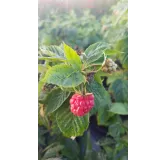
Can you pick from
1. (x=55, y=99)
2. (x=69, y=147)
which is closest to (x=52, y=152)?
(x=69, y=147)

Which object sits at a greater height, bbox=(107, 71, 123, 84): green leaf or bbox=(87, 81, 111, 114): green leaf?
bbox=(107, 71, 123, 84): green leaf

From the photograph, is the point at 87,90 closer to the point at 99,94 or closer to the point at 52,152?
the point at 99,94

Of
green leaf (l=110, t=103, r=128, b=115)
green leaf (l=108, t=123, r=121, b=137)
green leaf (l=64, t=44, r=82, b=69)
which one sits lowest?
green leaf (l=108, t=123, r=121, b=137)

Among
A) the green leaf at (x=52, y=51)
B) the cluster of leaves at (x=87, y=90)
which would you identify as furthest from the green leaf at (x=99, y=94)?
the green leaf at (x=52, y=51)

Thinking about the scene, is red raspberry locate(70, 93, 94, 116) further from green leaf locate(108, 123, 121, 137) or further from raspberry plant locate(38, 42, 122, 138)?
green leaf locate(108, 123, 121, 137)

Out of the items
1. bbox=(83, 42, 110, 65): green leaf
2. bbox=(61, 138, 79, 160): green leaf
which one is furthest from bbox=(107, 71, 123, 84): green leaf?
bbox=(61, 138, 79, 160): green leaf
